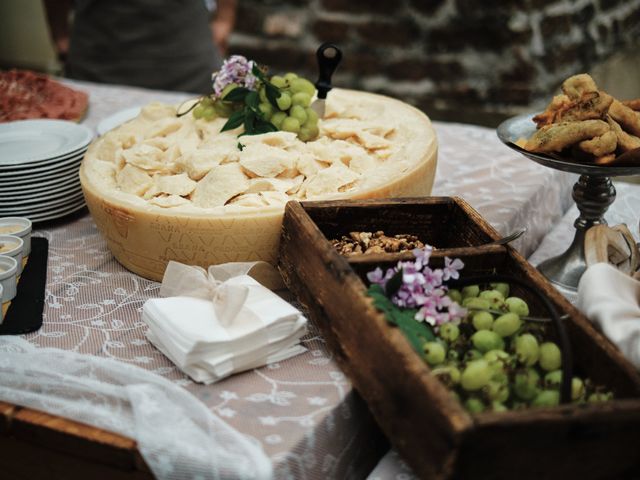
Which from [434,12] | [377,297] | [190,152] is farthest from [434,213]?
[434,12]

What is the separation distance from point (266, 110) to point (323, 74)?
0.17 meters

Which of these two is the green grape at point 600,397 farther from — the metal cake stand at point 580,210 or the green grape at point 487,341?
the metal cake stand at point 580,210

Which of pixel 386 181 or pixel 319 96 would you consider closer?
pixel 386 181

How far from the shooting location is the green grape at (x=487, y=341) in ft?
2.46

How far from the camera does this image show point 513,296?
89 cm

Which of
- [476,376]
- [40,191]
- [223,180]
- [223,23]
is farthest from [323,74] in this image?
[223,23]

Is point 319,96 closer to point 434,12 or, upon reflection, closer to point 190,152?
point 190,152

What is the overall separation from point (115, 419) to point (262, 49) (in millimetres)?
2630

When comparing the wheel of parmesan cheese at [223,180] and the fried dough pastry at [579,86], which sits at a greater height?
the fried dough pastry at [579,86]

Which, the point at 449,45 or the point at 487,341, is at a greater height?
the point at 487,341

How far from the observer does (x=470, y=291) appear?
848 millimetres

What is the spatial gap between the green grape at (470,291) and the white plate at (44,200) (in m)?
0.85

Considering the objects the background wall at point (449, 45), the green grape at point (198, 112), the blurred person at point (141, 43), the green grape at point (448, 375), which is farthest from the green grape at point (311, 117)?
the background wall at point (449, 45)

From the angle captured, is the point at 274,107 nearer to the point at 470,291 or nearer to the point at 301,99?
the point at 301,99
